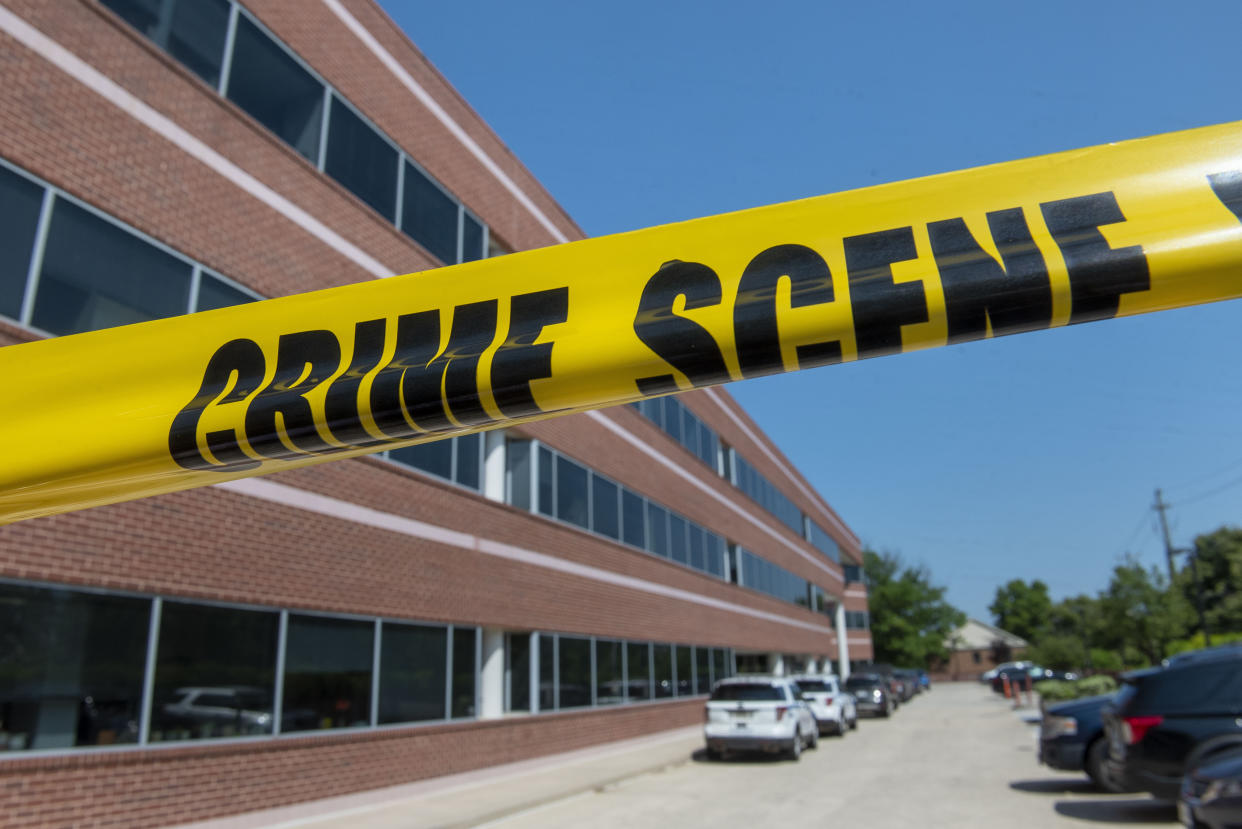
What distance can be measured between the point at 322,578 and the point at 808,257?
10.3m

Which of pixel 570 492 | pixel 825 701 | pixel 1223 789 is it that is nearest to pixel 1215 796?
pixel 1223 789

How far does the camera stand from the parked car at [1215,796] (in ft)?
19.6

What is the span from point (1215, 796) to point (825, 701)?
59.8 feet

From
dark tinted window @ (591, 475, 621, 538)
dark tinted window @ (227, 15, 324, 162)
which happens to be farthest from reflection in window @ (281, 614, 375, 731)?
dark tinted window @ (591, 475, 621, 538)

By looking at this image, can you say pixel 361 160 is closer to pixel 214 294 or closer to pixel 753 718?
pixel 214 294

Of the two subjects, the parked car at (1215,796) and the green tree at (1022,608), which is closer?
the parked car at (1215,796)

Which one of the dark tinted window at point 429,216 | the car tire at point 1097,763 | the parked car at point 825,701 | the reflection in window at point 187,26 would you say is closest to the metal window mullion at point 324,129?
the reflection in window at point 187,26

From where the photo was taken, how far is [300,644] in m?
11.5

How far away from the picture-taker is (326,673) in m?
11.9

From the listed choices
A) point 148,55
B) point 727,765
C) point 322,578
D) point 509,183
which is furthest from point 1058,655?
point 148,55

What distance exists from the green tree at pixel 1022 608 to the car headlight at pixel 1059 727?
124959 mm

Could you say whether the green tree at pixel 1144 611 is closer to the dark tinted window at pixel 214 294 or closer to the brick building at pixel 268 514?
the brick building at pixel 268 514

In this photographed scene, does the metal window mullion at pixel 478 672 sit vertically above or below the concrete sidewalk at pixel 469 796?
above

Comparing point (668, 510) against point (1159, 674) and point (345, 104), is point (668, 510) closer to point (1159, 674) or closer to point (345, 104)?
point (345, 104)
